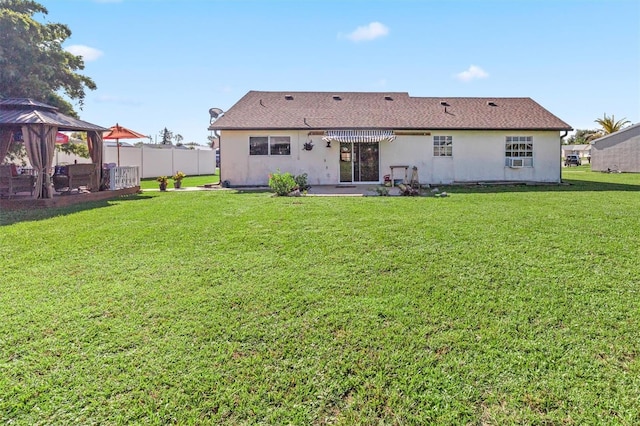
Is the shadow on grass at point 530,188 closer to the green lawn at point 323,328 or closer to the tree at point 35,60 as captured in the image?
the green lawn at point 323,328

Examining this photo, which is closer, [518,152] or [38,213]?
[38,213]

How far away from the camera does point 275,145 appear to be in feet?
78.0

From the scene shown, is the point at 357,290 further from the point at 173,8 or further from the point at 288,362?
the point at 173,8

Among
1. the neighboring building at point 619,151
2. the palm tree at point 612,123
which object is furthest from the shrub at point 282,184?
the palm tree at point 612,123

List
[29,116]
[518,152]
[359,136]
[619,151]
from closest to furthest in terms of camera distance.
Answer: [29,116] → [359,136] → [518,152] → [619,151]

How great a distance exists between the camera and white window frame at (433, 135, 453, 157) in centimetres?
2416

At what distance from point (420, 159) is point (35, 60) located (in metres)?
22.9

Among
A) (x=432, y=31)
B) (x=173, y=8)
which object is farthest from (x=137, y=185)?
(x=432, y=31)

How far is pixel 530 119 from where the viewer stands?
2511 cm

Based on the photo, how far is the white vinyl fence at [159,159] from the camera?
3200 cm

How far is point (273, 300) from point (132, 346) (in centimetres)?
186

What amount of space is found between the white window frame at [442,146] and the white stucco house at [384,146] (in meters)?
0.06

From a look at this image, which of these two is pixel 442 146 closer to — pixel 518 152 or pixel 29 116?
pixel 518 152

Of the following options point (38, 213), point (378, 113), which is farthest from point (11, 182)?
point (378, 113)
